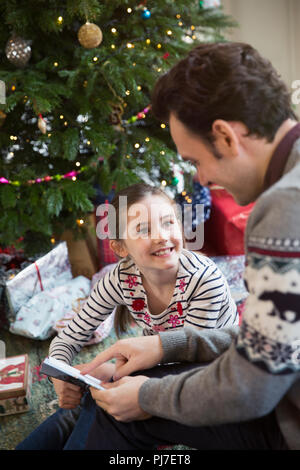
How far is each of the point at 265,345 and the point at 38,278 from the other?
1.51 m

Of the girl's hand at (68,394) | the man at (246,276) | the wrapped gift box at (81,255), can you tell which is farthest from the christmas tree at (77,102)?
the man at (246,276)

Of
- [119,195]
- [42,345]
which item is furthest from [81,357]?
[119,195]

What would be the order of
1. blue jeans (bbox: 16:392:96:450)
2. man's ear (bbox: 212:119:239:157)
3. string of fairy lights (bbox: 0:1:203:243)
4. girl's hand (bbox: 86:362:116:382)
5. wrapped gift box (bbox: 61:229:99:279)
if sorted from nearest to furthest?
man's ear (bbox: 212:119:239:157) < blue jeans (bbox: 16:392:96:450) < girl's hand (bbox: 86:362:116:382) < string of fairy lights (bbox: 0:1:203:243) < wrapped gift box (bbox: 61:229:99:279)

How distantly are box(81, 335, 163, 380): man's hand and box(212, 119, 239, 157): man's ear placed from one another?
0.42 meters

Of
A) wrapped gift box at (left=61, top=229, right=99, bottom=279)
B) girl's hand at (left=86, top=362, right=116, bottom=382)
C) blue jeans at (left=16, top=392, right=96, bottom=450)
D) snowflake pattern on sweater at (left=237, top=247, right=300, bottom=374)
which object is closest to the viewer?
snowflake pattern on sweater at (left=237, top=247, right=300, bottom=374)

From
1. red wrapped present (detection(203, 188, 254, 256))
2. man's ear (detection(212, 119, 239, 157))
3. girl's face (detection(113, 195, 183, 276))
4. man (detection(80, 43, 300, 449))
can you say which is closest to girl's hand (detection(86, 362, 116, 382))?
man (detection(80, 43, 300, 449))

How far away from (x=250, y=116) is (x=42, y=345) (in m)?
1.37

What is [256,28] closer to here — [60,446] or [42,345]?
[42,345]

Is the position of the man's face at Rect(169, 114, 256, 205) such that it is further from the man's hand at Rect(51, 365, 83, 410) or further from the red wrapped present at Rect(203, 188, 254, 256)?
the red wrapped present at Rect(203, 188, 254, 256)

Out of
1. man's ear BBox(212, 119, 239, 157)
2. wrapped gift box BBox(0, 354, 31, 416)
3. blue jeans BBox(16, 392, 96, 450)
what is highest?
man's ear BBox(212, 119, 239, 157)

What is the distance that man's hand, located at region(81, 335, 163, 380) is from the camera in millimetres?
900

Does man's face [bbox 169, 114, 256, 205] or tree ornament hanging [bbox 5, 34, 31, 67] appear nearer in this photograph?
man's face [bbox 169, 114, 256, 205]

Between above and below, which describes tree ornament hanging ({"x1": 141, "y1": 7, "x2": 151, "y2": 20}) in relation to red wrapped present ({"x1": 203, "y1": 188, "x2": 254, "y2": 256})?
above

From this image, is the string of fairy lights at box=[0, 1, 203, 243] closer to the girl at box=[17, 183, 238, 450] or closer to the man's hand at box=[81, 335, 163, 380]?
the girl at box=[17, 183, 238, 450]
